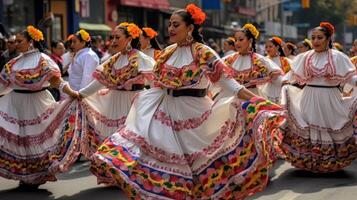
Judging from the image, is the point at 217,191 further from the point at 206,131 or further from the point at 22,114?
the point at 22,114

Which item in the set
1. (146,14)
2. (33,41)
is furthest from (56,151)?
(146,14)

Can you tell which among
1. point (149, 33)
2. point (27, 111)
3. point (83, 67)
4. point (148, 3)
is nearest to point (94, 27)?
point (148, 3)

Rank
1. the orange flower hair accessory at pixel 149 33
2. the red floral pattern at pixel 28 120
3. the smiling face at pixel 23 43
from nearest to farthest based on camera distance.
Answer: the red floral pattern at pixel 28 120 → the smiling face at pixel 23 43 → the orange flower hair accessory at pixel 149 33

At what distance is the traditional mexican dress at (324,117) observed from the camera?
30.5 feet

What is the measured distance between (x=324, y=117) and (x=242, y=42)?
1443 millimetres

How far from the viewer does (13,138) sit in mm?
8328

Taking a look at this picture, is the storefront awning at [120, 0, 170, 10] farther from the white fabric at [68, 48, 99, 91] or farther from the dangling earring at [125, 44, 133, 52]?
the dangling earring at [125, 44, 133, 52]

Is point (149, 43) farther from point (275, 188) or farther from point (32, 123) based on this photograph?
point (275, 188)

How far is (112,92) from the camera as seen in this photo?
9312 mm

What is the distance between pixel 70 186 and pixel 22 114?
108 cm

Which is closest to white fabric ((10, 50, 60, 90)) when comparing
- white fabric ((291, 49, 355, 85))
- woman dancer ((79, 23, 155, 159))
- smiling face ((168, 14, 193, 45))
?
woman dancer ((79, 23, 155, 159))

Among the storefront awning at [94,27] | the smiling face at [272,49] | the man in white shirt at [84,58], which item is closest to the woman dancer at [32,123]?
the man in white shirt at [84,58]

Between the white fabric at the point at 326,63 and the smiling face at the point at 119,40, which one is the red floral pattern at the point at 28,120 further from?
the white fabric at the point at 326,63

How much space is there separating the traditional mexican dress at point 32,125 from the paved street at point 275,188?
0.25m
